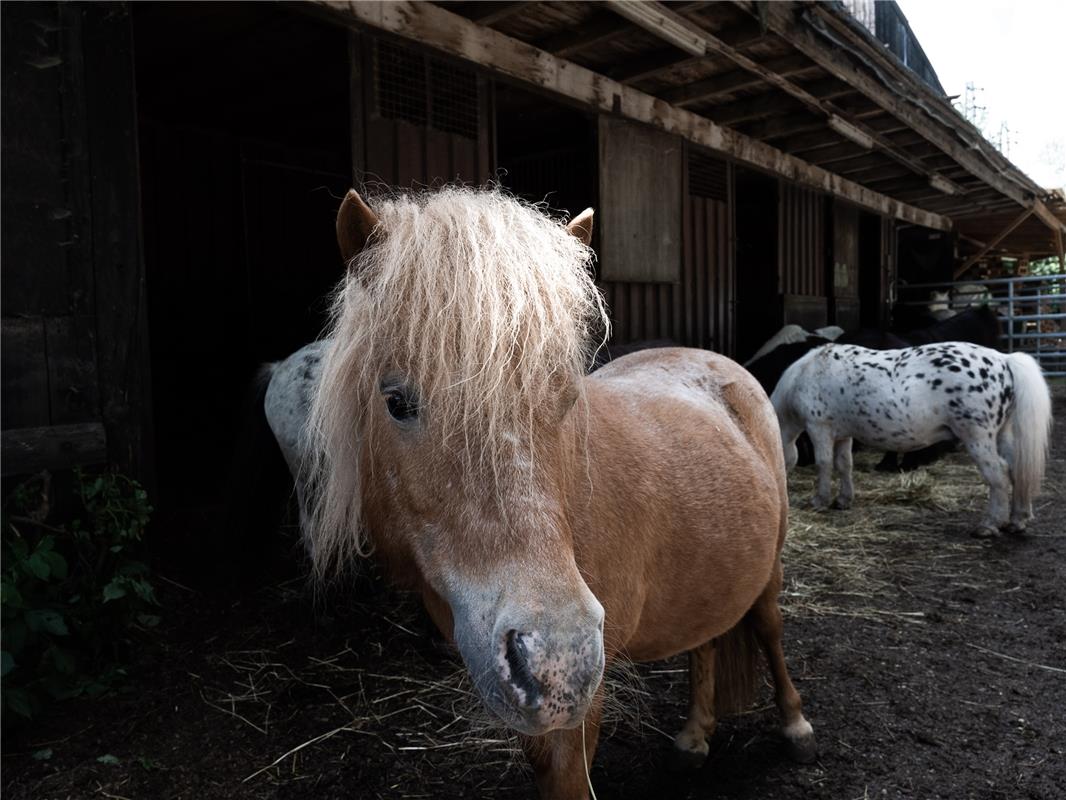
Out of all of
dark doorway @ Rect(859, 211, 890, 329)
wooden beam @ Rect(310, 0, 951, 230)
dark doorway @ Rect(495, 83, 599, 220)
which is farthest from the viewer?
dark doorway @ Rect(859, 211, 890, 329)

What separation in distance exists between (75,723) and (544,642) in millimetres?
2422

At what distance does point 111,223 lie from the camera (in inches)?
119

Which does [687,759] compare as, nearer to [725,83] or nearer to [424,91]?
[424,91]

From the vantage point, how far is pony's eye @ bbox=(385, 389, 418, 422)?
1.25 meters

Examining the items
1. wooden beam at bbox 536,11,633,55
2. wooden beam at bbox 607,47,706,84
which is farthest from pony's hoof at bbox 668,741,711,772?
wooden beam at bbox 607,47,706,84

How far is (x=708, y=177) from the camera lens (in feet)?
25.8

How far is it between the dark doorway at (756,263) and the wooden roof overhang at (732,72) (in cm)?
70

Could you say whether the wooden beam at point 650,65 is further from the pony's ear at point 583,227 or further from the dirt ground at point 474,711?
the pony's ear at point 583,227

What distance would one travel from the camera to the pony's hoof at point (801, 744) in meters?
2.29

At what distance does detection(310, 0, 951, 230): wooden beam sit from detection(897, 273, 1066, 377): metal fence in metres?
7.63

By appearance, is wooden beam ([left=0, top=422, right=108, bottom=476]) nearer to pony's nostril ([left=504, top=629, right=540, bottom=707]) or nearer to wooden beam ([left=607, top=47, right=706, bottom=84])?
pony's nostril ([left=504, top=629, right=540, bottom=707])

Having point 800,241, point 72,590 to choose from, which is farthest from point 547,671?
point 800,241

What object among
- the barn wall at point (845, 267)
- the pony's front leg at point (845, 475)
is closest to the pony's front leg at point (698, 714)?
the pony's front leg at point (845, 475)

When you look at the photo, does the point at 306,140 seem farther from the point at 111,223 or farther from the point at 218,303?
the point at 111,223
